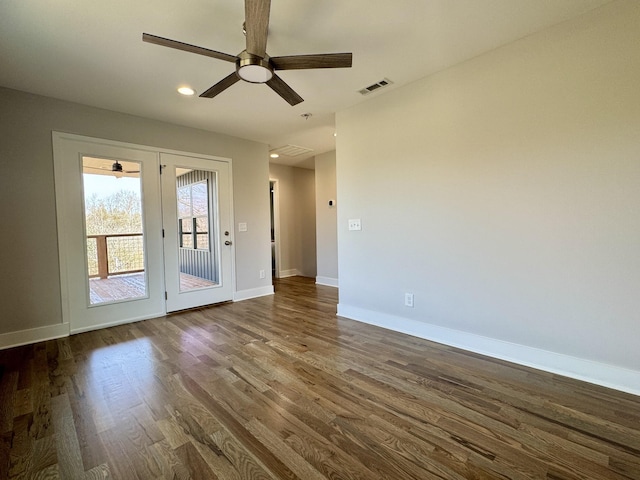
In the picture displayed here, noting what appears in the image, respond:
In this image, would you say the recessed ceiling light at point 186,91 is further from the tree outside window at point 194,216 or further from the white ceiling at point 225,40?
the tree outside window at point 194,216

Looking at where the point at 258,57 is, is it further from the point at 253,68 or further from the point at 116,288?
the point at 116,288

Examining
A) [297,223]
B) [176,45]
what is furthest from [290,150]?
[176,45]

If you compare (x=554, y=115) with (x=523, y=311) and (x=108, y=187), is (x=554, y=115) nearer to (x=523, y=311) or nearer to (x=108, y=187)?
(x=523, y=311)

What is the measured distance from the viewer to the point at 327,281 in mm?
5879

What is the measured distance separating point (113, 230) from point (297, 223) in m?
3.97

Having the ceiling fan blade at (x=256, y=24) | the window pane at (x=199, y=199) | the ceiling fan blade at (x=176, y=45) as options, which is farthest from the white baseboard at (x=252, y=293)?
the ceiling fan blade at (x=256, y=24)

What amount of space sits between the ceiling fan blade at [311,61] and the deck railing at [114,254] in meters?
2.95

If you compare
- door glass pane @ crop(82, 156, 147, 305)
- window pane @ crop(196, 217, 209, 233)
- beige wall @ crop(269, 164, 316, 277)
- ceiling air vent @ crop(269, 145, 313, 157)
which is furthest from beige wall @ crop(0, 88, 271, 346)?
beige wall @ crop(269, 164, 316, 277)

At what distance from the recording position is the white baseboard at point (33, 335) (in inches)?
112

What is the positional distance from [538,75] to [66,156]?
15.2 ft

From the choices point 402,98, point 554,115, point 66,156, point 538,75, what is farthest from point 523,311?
point 66,156

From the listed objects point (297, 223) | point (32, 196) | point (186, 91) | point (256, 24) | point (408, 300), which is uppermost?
point (186, 91)

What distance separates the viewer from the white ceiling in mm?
1891

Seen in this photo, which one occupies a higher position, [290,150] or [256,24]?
[290,150]
